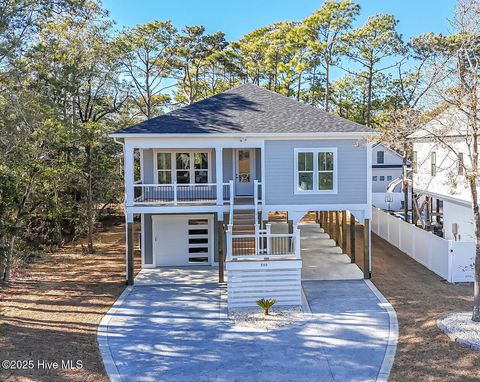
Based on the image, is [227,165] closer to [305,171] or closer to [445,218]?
[305,171]

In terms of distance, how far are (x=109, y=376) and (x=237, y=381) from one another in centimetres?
248

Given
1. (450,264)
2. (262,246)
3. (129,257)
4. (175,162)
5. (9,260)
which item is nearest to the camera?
(262,246)

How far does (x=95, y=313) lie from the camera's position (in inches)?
484

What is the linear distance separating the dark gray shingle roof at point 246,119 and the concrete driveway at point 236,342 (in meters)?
5.73

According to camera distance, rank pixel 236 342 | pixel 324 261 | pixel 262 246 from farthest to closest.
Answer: pixel 324 261 → pixel 262 246 → pixel 236 342

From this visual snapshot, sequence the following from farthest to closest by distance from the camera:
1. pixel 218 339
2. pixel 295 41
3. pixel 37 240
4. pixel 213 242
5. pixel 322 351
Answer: pixel 295 41
pixel 37 240
pixel 213 242
pixel 218 339
pixel 322 351

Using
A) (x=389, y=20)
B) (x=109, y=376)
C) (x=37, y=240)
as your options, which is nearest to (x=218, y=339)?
(x=109, y=376)

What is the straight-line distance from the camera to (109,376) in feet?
27.9

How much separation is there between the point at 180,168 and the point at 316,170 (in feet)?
18.8

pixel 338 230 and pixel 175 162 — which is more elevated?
pixel 175 162

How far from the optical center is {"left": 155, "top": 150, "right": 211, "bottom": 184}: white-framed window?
18094 millimetres

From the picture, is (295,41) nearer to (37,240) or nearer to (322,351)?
(37,240)

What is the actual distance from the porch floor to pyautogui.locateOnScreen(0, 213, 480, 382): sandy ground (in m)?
0.85

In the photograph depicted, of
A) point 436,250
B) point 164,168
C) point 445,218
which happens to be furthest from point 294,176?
point 445,218
